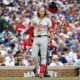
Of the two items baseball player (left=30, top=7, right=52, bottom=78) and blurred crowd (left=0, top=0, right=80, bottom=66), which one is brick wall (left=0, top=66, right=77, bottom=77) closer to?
blurred crowd (left=0, top=0, right=80, bottom=66)

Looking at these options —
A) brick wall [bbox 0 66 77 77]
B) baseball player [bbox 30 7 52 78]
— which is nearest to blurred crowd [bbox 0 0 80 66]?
brick wall [bbox 0 66 77 77]

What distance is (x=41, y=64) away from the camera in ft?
42.9

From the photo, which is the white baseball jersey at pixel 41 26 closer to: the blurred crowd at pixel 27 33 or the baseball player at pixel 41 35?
the baseball player at pixel 41 35

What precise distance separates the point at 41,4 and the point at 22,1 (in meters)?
0.94

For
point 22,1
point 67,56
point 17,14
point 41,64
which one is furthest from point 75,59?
point 22,1

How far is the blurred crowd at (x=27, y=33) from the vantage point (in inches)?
682

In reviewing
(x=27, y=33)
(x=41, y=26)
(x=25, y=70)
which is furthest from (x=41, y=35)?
(x=27, y=33)

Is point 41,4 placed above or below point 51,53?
above

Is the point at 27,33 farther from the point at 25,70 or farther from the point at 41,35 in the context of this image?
the point at 41,35

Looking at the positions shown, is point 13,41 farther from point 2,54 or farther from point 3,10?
point 3,10

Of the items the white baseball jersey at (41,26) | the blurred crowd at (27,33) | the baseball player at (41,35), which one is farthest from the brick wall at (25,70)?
the white baseball jersey at (41,26)

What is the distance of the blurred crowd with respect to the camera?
56.9 feet

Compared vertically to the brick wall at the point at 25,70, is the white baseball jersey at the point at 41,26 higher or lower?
higher

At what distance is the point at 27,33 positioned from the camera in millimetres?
20031
